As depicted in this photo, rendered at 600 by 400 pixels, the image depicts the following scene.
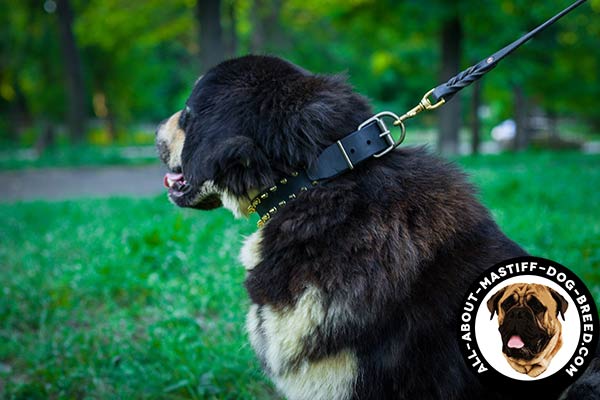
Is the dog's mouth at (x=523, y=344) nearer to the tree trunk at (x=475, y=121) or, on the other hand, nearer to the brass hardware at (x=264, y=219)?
the brass hardware at (x=264, y=219)

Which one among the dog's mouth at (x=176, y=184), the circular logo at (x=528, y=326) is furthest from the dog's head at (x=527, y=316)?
the dog's mouth at (x=176, y=184)

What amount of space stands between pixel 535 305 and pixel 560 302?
0.08 m

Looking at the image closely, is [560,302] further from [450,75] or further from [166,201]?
[450,75]

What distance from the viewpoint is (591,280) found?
14.1 ft

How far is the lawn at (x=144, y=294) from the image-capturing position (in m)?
3.45

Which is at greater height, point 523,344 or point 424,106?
point 424,106

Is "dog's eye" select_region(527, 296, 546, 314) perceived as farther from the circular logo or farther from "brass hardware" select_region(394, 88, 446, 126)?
"brass hardware" select_region(394, 88, 446, 126)

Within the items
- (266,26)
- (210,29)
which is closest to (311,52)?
(266,26)

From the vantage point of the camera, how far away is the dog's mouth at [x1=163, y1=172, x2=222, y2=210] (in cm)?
251

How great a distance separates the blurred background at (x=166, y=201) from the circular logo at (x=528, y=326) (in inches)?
21.8

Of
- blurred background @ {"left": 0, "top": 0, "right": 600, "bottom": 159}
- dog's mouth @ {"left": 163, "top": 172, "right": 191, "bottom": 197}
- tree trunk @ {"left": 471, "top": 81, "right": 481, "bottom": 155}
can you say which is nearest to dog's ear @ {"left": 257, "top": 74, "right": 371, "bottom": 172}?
blurred background @ {"left": 0, "top": 0, "right": 600, "bottom": 159}

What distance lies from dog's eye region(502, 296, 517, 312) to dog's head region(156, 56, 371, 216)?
0.88 m

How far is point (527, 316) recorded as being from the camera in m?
1.99

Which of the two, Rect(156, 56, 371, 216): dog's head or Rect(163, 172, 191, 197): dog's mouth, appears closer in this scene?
Rect(156, 56, 371, 216): dog's head
